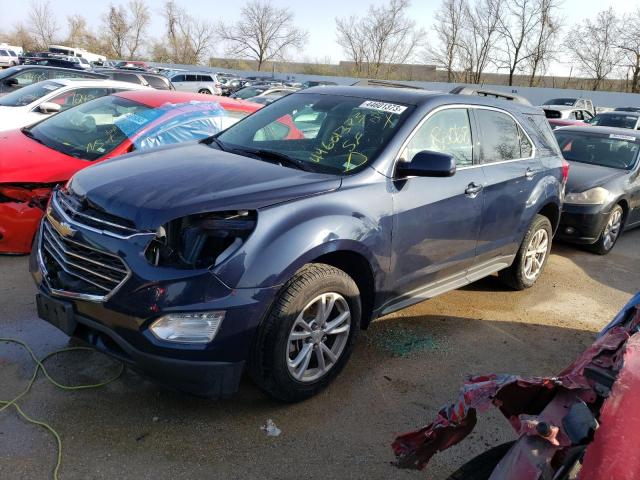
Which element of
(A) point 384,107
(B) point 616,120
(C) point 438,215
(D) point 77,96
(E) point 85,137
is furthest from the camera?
(B) point 616,120

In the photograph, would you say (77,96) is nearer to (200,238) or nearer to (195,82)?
(200,238)

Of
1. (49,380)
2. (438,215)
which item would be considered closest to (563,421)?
(438,215)

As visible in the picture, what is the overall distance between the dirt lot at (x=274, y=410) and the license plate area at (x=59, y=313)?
46 centimetres

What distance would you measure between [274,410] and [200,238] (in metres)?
1.11

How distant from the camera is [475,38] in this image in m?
51.9

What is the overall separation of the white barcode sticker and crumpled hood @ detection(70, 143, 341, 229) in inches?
33.0

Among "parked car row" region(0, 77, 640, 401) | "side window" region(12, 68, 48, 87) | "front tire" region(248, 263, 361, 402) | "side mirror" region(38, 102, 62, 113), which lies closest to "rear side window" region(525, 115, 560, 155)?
"parked car row" region(0, 77, 640, 401)

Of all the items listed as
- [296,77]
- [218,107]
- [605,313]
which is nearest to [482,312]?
[605,313]

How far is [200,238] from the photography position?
9.01ft

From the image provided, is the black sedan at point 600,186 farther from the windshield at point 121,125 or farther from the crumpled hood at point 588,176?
the windshield at point 121,125

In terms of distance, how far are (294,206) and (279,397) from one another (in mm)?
1075

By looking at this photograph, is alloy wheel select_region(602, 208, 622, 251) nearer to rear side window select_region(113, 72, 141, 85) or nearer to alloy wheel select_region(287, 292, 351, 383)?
alloy wheel select_region(287, 292, 351, 383)

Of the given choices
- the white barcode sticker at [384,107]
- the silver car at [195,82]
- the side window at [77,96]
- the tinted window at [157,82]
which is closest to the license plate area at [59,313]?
the white barcode sticker at [384,107]

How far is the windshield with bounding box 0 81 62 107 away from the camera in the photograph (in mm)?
8047
